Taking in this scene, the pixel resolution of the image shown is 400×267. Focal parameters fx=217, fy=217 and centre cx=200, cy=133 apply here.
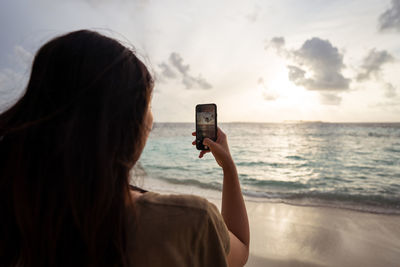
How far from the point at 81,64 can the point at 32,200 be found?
1.54 ft

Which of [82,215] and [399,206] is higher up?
[82,215]

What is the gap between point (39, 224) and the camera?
0.69 metres

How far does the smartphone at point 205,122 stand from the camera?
1894mm

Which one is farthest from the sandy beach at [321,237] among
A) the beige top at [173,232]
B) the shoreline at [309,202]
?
the beige top at [173,232]

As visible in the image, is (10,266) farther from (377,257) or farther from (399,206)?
(399,206)

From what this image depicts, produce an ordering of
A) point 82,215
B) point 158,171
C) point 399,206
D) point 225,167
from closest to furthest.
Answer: point 82,215, point 225,167, point 399,206, point 158,171

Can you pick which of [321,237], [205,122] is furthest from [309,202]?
[205,122]

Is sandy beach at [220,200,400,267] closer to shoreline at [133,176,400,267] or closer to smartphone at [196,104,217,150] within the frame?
shoreline at [133,176,400,267]

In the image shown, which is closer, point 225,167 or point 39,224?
point 39,224

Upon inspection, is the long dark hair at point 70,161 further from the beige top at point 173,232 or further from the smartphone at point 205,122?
the smartphone at point 205,122

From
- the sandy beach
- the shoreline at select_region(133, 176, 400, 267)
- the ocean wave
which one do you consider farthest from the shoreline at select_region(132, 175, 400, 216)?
the sandy beach

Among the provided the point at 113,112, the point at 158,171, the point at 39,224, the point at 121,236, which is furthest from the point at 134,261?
the point at 158,171

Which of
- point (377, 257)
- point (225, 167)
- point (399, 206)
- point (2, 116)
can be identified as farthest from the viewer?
point (399, 206)

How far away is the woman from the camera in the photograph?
678mm
